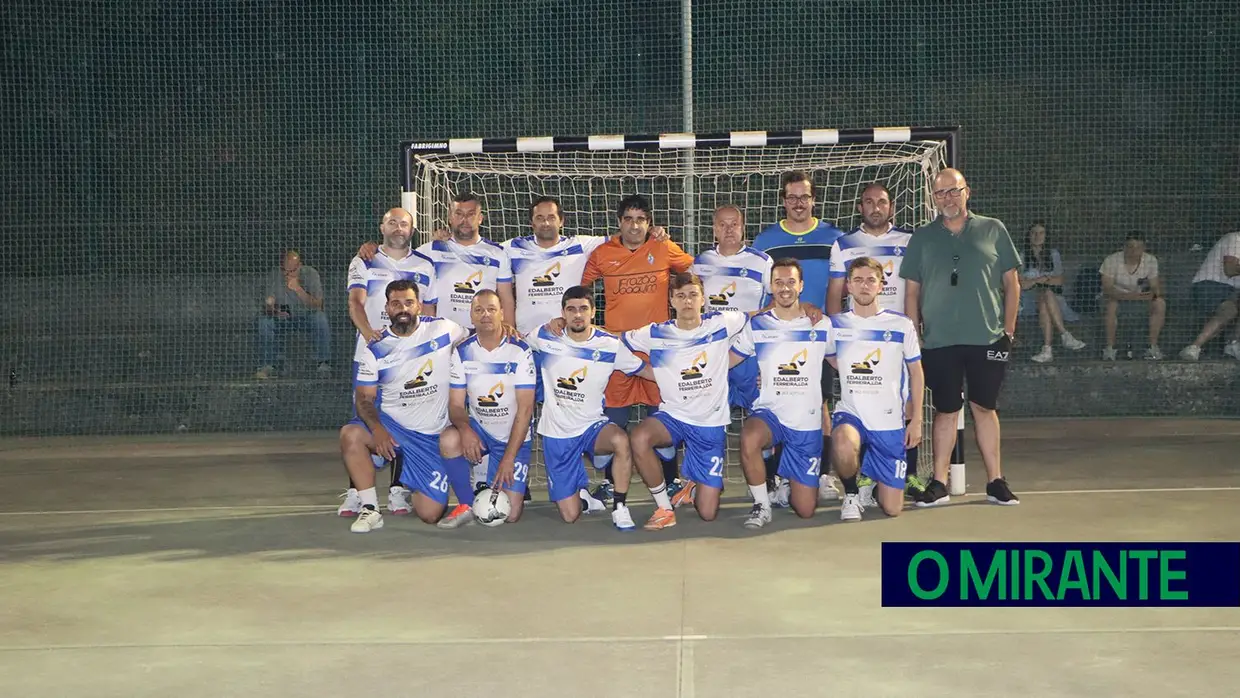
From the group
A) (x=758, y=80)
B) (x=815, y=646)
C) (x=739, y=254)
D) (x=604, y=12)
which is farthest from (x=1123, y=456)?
(x=604, y=12)

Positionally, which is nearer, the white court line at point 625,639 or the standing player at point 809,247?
the white court line at point 625,639

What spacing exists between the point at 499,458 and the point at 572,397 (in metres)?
0.51

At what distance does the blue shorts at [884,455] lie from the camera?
19.5 ft

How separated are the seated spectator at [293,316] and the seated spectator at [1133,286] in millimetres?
6397

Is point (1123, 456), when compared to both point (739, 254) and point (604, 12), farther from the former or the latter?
point (604, 12)

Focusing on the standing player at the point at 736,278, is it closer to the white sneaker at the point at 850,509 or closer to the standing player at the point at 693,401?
the standing player at the point at 693,401

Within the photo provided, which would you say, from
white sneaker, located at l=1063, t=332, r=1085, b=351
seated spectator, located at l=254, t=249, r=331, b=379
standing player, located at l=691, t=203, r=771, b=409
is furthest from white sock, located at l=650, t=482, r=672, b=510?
white sneaker, located at l=1063, t=332, r=1085, b=351

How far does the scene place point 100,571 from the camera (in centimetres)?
521

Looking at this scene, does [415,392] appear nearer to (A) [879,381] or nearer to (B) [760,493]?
(B) [760,493]

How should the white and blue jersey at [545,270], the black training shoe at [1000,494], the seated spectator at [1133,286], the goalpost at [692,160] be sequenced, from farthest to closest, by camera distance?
the seated spectator at [1133,286] < the goalpost at [692,160] < the white and blue jersey at [545,270] < the black training shoe at [1000,494]

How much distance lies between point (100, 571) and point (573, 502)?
2085 millimetres

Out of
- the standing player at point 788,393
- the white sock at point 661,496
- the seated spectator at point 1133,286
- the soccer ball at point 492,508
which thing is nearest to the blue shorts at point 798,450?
the standing player at point 788,393

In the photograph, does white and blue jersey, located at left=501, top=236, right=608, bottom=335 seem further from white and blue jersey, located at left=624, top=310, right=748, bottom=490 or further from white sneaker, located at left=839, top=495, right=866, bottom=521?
white sneaker, located at left=839, top=495, right=866, bottom=521

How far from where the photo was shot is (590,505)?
20.6ft
